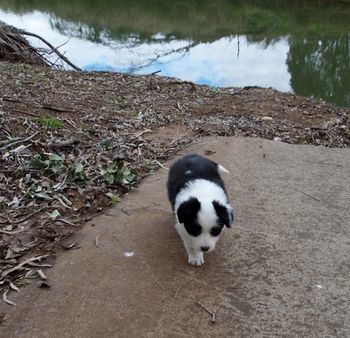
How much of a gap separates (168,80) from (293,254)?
7.08 metres

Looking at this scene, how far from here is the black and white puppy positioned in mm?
4059

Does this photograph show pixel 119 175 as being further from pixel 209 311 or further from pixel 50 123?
pixel 209 311

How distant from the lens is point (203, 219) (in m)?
4.05

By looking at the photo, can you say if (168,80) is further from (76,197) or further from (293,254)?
(293,254)

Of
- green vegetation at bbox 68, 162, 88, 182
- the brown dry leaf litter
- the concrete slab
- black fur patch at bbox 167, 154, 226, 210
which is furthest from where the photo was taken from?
green vegetation at bbox 68, 162, 88, 182

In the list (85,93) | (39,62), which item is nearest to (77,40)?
A: (39,62)

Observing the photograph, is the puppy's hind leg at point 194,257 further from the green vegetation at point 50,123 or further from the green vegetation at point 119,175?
the green vegetation at point 50,123

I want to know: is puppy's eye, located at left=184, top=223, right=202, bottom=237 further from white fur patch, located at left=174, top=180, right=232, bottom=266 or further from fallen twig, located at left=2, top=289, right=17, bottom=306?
fallen twig, located at left=2, top=289, right=17, bottom=306

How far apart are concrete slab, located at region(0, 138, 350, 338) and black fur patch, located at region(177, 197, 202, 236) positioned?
0.38 meters

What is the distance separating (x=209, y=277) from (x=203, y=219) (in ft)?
1.58

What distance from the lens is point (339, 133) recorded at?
325 inches

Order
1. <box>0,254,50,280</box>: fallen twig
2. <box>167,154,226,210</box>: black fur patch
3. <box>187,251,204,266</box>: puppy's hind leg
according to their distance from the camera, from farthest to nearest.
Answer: <box>167,154,226,210</box>: black fur patch
<box>187,251,204,266</box>: puppy's hind leg
<box>0,254,50,280</box>: fallen twig

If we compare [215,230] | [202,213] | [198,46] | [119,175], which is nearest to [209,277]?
[215,230]

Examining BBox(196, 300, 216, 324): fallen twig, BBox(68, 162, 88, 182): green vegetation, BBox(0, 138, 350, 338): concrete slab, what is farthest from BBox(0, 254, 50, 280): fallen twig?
BBox(196, 300, 216, 324): fallen twig
